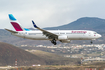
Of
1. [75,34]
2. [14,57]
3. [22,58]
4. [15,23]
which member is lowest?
[22,58]

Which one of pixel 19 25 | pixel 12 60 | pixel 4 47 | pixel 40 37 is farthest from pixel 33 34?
pixel 4 47

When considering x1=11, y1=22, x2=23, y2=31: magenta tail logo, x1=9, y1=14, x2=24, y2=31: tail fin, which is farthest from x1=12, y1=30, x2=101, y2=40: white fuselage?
x1=9, y1=14, x2=24, y2=31: tail fin

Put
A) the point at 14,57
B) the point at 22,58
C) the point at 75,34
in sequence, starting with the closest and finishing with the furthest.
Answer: the point at 75,34 < the point at 14,57 < the point at 22,58

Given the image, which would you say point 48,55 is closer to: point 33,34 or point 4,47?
point 4,47

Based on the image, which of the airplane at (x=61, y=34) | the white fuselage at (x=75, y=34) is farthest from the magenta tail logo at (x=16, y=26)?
the white fuselage at (x=75, y=34)

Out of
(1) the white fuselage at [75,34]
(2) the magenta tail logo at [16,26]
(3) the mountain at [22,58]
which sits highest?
(2) the magenta tail logo at [16,26]

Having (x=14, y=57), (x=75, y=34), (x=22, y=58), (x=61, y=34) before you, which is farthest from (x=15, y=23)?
(x=22, y=58)

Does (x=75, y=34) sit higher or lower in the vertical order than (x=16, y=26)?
lower

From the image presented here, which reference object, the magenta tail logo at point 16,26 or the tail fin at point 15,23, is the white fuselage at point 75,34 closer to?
the magenta tail logo at point 16,26

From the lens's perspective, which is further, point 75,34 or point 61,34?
point 61,34

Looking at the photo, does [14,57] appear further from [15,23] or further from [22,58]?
[15,23]

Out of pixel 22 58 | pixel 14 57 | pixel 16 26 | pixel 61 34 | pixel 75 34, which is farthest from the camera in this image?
pixel 22 58

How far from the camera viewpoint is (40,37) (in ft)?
221

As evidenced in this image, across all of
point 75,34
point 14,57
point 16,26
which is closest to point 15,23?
point 16,26
